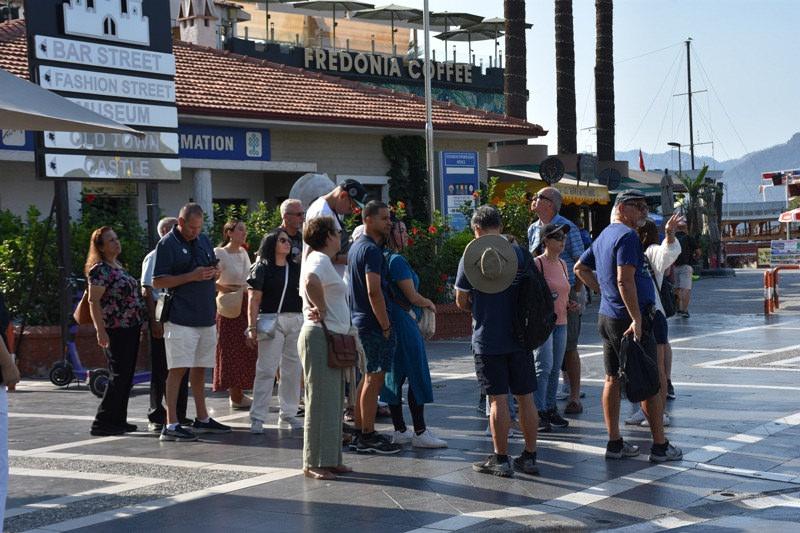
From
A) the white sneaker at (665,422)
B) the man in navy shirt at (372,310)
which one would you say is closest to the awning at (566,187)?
the white sneaker at (665,422)

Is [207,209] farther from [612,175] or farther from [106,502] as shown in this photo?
[106,502]

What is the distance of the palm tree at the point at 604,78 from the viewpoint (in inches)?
1732

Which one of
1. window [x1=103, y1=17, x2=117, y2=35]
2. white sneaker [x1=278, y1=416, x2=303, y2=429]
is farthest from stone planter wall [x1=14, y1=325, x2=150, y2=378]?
white sneaker [x1=278, y1=416, x2=303, y2=429]

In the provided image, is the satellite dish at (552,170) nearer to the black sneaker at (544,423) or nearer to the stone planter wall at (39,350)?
the stone planter wall at (39,350)

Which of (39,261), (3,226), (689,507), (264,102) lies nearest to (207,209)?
(264,102)

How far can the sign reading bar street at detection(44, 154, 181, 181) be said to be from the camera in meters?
13.5

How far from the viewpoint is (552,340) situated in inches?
402

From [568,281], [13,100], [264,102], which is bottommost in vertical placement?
[568,281]

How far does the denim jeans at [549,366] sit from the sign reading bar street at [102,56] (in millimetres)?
6409

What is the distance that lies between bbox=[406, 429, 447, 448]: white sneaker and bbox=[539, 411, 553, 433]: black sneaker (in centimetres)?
103

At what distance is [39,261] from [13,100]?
6909 millimetres

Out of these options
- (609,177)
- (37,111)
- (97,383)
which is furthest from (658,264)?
(609,177)

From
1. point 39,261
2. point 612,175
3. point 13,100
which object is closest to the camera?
point 13,100

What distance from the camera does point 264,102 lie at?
2542cm
